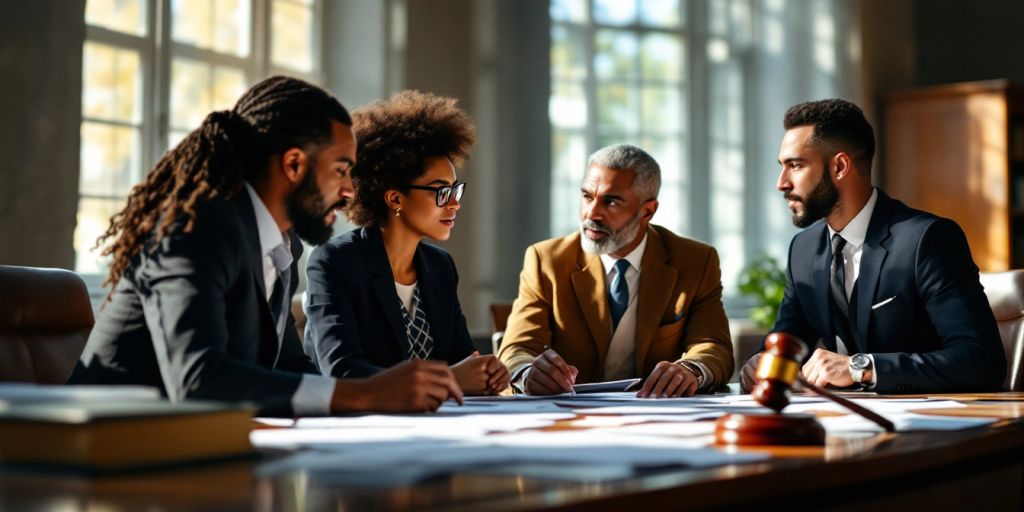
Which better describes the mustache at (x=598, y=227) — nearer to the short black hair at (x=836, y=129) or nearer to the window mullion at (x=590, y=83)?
the short black hair at (x=836, y=129)

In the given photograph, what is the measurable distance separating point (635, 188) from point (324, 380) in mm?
1731

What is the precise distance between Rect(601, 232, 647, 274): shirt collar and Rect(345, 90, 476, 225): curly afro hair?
555 millimetres

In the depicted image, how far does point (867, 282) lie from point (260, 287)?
5.26 feet

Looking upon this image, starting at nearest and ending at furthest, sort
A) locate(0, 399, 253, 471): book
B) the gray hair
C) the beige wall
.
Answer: locate(0, 399, 253, 471): book, the gray hair, the beige wall

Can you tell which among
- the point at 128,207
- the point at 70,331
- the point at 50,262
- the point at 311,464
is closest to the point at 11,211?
the point at 50,262

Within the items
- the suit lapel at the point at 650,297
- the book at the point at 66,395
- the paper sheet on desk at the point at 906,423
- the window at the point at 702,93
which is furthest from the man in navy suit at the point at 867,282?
the window at the point at 702,93

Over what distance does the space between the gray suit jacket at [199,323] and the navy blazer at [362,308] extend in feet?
1.70

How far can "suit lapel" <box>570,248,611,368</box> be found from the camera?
3104 millimetres

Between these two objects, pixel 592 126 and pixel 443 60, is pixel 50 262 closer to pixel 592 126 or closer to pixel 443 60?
pixel 443 60

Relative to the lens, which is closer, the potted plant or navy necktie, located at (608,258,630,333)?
navy necktie, located at (608,258,630,333)

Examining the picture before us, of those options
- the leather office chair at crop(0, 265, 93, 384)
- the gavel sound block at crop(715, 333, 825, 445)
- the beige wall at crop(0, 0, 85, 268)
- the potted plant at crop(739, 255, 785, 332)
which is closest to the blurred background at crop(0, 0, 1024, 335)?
the beige wall at crop(0, 0, 85, 268)

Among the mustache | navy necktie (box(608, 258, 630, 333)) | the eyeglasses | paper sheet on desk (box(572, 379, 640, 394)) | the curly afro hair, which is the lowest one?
paper sheet on desk (box(572, 379, 640, 394))

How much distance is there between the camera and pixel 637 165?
132 inches

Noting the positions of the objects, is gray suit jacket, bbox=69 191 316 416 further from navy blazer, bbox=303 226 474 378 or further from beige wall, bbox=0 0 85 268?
beige wall, bbox=0 0 85 268
